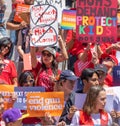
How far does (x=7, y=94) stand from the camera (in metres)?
8.70

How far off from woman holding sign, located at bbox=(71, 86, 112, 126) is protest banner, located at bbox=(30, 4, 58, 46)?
175 centimetres

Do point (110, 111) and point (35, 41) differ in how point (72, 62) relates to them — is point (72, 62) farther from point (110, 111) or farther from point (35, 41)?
point (110, 111)

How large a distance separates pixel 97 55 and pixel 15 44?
6.62 feet

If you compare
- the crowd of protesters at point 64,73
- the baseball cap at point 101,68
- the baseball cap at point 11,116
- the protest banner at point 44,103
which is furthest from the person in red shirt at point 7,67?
the baseball cap at point 11,116

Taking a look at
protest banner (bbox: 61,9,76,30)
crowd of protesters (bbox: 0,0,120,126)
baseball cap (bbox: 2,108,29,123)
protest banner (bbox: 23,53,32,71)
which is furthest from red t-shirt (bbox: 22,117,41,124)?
protest banner (bbox: 61,9,76,30)

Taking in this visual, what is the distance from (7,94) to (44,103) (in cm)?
58

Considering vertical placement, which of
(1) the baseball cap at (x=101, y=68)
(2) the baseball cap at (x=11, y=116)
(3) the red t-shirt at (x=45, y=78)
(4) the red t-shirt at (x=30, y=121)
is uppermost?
(1) the baseball cap at (x=101, y=68)

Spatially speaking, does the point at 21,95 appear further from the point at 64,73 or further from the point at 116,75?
the point at 116,75

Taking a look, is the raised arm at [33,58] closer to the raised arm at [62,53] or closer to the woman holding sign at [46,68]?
the woman holding sign at [46,68]

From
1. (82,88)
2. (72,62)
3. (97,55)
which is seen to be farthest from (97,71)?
(72,62)

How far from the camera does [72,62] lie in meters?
11.0

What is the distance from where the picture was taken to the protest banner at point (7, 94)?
28.4 ft

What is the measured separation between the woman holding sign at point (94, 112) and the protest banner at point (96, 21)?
179 centimetres

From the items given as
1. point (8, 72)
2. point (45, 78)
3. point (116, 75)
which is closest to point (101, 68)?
point (116, 75)
